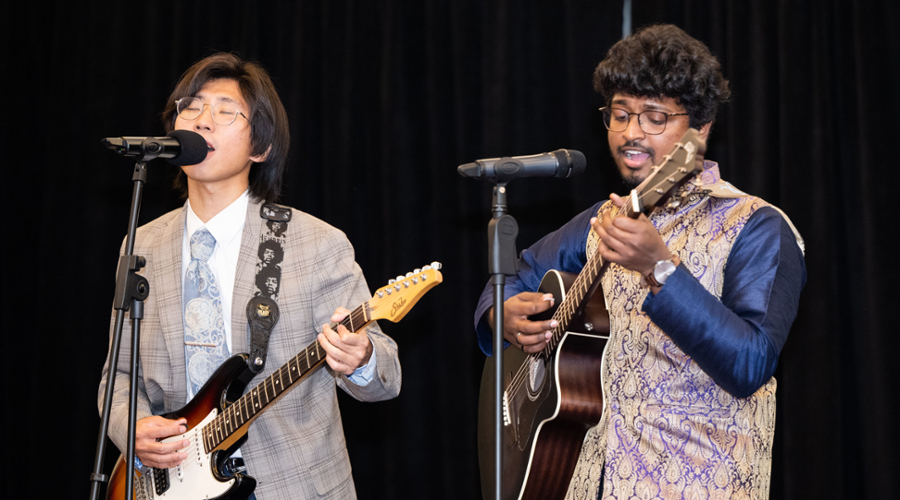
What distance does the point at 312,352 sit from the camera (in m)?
2.02

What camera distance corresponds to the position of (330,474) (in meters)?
2.14

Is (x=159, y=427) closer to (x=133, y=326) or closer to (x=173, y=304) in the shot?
(x=173, y=304)

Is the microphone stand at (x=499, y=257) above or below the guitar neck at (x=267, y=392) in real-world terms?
above

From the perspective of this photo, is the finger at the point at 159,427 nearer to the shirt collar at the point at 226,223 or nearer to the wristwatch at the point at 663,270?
the shirt collar at the point at 226,223

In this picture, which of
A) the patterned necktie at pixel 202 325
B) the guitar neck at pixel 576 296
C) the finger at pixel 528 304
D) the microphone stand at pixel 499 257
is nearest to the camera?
the microphone stand at pixel 499 257

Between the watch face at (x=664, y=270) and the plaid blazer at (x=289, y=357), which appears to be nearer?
the watch face at (x=664, y=270)

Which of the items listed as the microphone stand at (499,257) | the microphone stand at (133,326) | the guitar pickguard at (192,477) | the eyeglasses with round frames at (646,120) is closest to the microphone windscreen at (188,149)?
the microphone stand at (133,326)

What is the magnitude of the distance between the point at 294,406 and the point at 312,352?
235 mm

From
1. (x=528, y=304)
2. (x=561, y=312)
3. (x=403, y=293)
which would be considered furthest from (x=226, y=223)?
(x=561, y=312)

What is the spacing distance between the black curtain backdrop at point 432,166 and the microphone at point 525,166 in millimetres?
1408

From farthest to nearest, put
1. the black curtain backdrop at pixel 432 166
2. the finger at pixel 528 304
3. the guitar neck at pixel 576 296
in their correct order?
the black curtain backdrop at pixel 432 166
the finger at pixel 528 304
the guitar neck at pixel 576 296

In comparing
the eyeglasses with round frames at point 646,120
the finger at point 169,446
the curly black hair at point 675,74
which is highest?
the curly black hair at point 675,74

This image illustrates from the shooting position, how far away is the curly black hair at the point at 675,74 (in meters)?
1.99

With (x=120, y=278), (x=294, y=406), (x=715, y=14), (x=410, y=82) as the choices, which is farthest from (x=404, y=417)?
(x=715, y=14)
